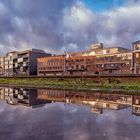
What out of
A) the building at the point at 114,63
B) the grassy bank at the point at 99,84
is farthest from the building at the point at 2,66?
the grassy bank at the point at 99,84

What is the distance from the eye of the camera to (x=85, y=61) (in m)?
126

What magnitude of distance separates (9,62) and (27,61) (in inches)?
1085

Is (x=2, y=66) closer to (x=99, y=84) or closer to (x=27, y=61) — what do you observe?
(x=27, y=61)

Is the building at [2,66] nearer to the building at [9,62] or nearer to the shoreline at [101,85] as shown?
the building at [9,62]

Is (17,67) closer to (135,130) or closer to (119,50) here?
(119,50)

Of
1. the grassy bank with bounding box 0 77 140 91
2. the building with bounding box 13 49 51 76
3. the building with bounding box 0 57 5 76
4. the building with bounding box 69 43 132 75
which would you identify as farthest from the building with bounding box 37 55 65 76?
the building with bounding box 0 57 5 76

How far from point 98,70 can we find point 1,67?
311 ft

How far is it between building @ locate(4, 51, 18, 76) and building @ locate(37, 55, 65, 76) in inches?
1191

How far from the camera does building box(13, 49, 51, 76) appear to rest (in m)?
156

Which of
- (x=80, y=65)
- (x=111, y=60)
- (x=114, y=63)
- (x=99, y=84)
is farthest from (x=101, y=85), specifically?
(x=80, y=65)

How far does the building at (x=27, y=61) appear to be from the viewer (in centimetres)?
15625

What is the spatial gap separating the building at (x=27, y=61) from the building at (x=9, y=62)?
23.8ft

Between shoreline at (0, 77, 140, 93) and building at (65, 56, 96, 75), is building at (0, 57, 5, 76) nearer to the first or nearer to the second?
building at (65, 56, 96, 75)

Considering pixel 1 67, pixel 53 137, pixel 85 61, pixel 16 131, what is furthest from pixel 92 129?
pixel 1 67
